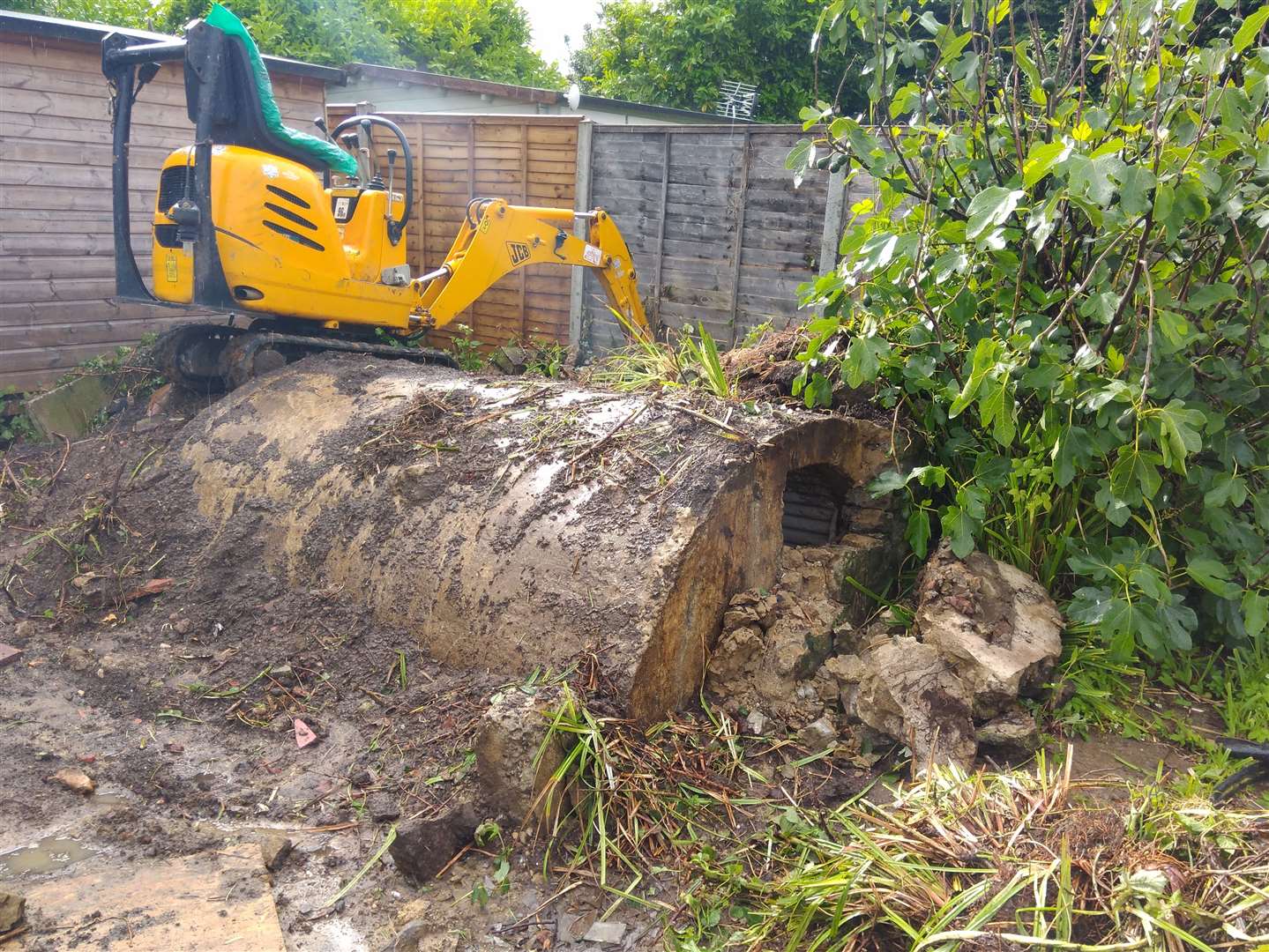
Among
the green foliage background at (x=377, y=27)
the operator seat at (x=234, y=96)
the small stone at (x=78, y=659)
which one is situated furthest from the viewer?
the green foliage background at (x=377, y=27)

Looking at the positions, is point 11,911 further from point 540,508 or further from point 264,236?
point 264,236

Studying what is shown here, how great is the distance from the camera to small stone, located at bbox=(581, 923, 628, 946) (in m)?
2.59

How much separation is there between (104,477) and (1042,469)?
15.4 ft

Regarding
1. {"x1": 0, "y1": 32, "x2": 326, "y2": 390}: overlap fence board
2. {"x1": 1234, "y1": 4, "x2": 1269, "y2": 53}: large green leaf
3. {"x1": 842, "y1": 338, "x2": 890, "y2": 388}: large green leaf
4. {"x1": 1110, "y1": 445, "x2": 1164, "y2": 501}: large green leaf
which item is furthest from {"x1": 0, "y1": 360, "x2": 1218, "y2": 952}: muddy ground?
{"x1": 0, "y1": 32, "x2": 326, "y2": 390}: overlap fence board

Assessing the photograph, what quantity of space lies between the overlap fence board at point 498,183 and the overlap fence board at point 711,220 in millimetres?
306

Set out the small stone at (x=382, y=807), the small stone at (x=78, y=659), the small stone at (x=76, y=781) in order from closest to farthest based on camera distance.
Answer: the small stone at (x=382, y=807) → the small stone at (x=76, y=781) → the small stone at (x=78, y=659)

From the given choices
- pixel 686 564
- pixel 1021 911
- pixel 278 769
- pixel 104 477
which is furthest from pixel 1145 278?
pixel 104 477

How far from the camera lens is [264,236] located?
5320 mm

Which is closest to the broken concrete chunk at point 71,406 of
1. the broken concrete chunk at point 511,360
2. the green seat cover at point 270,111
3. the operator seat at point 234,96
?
the operator seat at point 234,96

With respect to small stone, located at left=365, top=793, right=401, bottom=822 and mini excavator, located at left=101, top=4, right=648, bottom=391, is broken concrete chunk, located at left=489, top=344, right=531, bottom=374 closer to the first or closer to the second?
mini excavator, located at left=101, top=4, right=648, bottom=391

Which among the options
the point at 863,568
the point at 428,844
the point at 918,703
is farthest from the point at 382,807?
the point at 863,568

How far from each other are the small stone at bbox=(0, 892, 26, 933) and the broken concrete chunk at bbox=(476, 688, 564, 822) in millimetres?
1209

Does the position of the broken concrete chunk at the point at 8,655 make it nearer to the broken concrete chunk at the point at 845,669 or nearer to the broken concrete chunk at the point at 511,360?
the broken concrete chunk at the point at 845,669

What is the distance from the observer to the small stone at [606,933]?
2590mm
